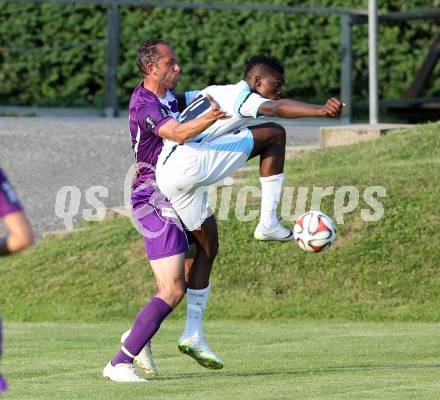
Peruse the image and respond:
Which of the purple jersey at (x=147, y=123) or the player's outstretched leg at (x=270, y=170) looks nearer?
the purple jersey at (x=147, y=123)

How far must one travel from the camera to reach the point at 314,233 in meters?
9.73

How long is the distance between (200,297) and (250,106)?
1.37m

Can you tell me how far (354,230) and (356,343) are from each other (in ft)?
14.2

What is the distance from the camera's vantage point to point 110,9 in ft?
71.7

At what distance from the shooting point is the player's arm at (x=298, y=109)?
8.15 m

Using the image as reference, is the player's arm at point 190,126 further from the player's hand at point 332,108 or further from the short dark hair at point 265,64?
the short dark hair at point 265,64

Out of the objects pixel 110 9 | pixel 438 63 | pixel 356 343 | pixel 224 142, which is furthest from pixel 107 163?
pixel 224 142

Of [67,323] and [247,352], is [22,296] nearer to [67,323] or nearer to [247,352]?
[67,323]

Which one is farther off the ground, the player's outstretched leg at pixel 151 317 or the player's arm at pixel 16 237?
the player's arm at pixel 16 237

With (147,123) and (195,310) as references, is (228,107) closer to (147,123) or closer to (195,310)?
(147,123)

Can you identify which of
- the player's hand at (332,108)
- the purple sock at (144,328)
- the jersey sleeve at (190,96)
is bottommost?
the purple sock at (144,328)

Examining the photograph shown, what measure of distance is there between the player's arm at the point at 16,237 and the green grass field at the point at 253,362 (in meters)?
2.86

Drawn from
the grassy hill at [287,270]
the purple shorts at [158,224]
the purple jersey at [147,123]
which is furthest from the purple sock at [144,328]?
the grassy hill at [287,270]

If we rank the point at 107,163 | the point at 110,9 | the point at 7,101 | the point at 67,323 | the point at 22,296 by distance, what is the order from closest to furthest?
1. the point at 67,323
2. the point at 22,296
3. the point at 107,163
4. the point at 110,9
5. the point at 7,101
